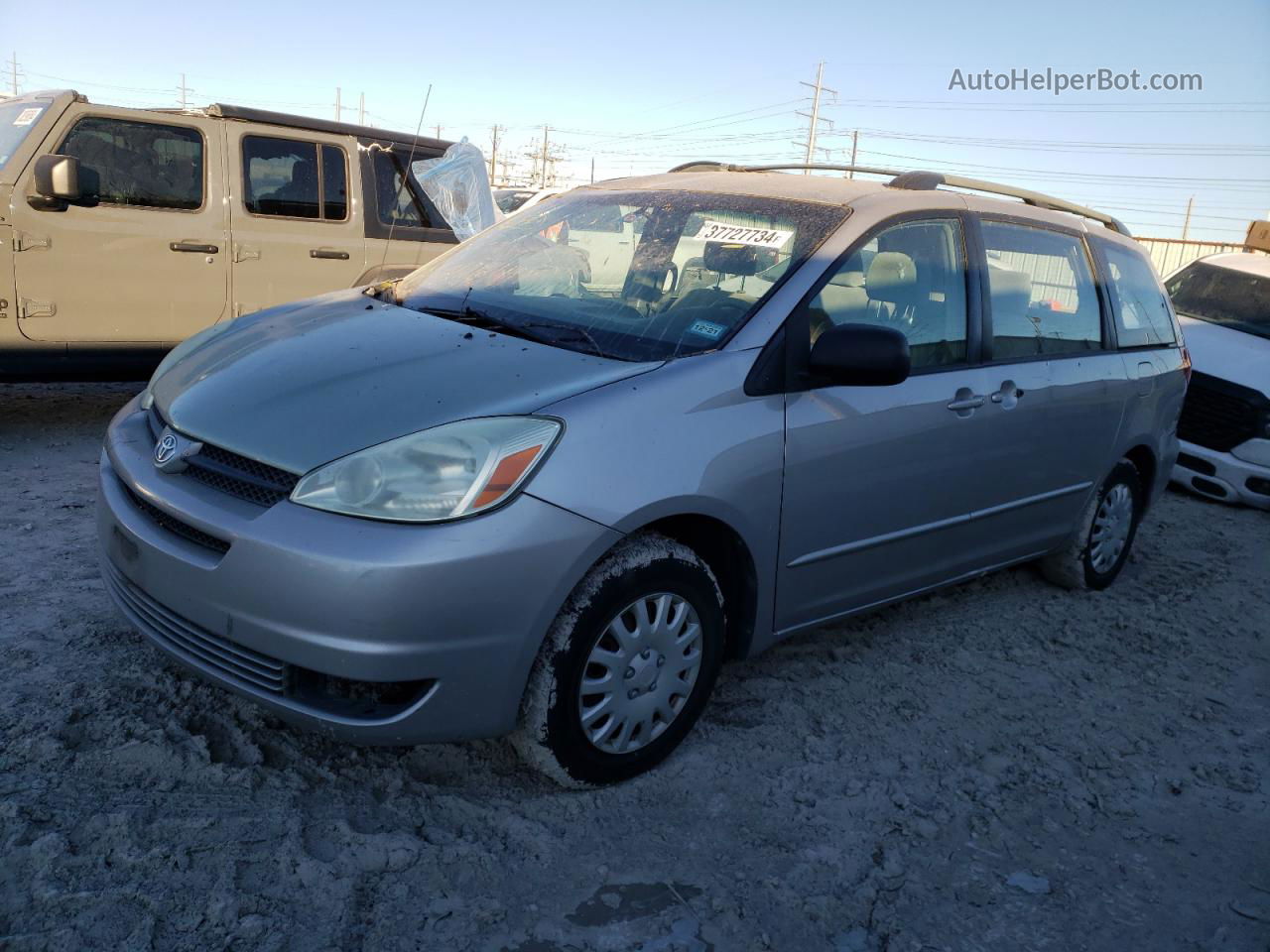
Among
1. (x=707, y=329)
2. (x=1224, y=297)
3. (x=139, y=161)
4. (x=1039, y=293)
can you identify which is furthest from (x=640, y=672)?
(x=1224, y=297)

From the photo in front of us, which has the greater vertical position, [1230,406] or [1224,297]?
[1224,297]

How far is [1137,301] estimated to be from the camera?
473 centimetres

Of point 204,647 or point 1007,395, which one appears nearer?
point 204,647

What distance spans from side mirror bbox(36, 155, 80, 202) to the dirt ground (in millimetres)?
2279

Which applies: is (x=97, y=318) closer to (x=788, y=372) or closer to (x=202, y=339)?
(x=202, y=339)

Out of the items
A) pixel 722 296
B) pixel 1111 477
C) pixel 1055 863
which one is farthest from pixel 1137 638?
pixel 722 296

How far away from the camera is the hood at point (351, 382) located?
2541 millimetres

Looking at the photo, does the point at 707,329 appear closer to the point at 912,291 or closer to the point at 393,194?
the point at 912,291

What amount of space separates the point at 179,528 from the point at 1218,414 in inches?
265

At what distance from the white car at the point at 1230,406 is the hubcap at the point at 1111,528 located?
2567mm

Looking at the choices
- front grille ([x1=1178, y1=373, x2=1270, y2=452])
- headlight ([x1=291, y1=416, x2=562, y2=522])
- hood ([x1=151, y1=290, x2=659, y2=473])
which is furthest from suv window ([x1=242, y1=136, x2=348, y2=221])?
front grille ([x1=1178, y1=373, x2=1270, y2=452])

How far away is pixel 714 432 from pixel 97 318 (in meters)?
4.43

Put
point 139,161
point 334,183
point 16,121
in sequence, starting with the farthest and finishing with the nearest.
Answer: point 334,183 → point 139,161 → point 16,121

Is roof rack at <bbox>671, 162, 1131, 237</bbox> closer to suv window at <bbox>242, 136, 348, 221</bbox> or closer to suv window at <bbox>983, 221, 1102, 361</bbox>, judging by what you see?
suv window at <bbox>983, 221, 1102, 361</bbox>
